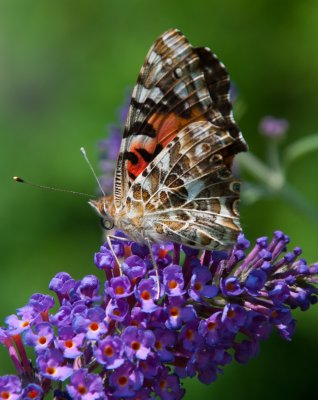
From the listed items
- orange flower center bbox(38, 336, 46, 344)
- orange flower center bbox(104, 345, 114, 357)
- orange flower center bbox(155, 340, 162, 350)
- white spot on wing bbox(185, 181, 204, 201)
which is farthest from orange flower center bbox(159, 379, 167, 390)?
white spot on wing bbox(185, 181, 204, 201)

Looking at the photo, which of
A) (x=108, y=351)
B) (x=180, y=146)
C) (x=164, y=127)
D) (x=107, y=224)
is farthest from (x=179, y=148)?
(x=108, y=351)

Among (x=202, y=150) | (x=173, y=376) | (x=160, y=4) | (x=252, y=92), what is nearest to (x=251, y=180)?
(x=252, y=92)

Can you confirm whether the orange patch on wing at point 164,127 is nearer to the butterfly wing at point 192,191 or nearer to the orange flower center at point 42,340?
the butterfly wing at point 192,191

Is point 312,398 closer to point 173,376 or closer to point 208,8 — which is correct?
point 173,376

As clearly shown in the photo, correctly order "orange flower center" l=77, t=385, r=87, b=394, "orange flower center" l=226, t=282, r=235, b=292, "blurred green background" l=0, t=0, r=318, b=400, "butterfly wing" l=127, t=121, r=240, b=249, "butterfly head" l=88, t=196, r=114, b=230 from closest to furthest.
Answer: "orange flower center" l=77, t=385, r=87, b=394 < "orange flower center" l=226, t=282, r=235, b=292 < "butterfly wing" l=127, t=121, r=240, b=249 < "butterfly head" l=88, t=196, r=114, b=230 < "blurred green background" l=0, t=0, r=318, b=400

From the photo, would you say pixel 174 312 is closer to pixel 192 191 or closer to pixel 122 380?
pixel 122 380

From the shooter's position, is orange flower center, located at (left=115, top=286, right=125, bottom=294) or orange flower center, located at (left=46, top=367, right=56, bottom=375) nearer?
orange flower center, located at (left=46, top=367, right=56, bottom=375)

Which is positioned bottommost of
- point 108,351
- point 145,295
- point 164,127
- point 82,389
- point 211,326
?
point 82,389

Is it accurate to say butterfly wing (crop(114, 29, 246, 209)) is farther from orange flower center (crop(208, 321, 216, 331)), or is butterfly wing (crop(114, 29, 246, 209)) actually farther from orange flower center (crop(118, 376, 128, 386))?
orange flower center (crop(118, 376, 128, 386))
